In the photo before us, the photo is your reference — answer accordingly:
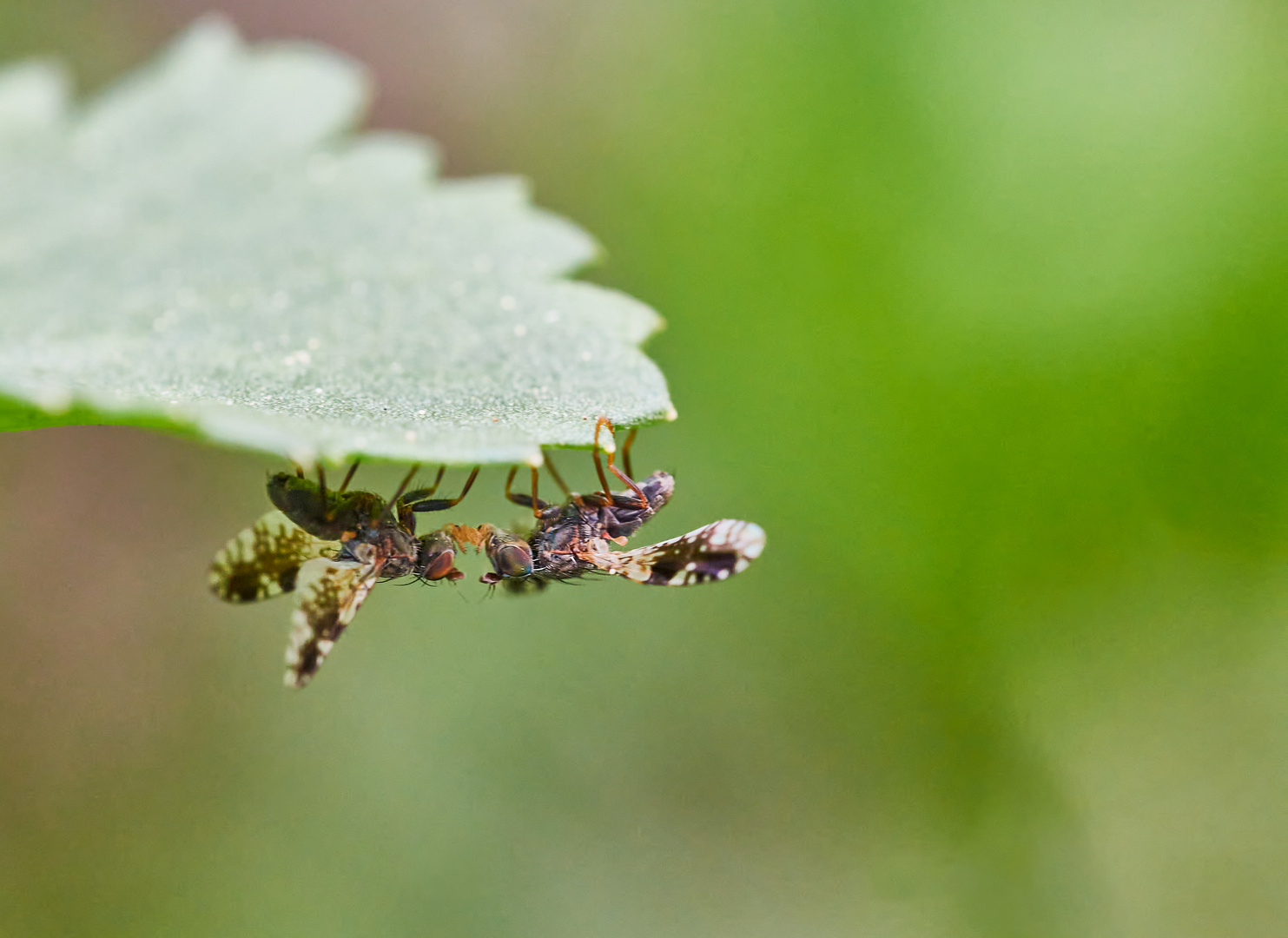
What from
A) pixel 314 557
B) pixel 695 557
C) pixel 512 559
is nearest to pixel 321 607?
pixel 314 557

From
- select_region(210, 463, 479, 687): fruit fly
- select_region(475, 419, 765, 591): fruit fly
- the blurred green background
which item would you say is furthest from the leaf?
the blurred green background

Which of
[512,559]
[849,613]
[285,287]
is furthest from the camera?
[849,613]

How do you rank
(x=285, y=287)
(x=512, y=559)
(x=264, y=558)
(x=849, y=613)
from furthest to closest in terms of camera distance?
(x=849, y=613) → (x=512, y=559) → (x=264, y=558) → (x=285, y=287)

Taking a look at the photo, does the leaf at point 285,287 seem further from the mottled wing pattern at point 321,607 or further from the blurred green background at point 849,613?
the blurred green background at point 849,613

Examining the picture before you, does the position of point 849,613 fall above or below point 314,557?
above

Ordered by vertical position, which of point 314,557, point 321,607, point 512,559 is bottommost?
point 321,607

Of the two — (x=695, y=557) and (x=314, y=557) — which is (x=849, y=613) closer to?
(x=695, y=557)

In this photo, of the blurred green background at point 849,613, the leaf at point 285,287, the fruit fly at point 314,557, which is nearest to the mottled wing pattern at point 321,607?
A: the fruit fly at point 314,557
